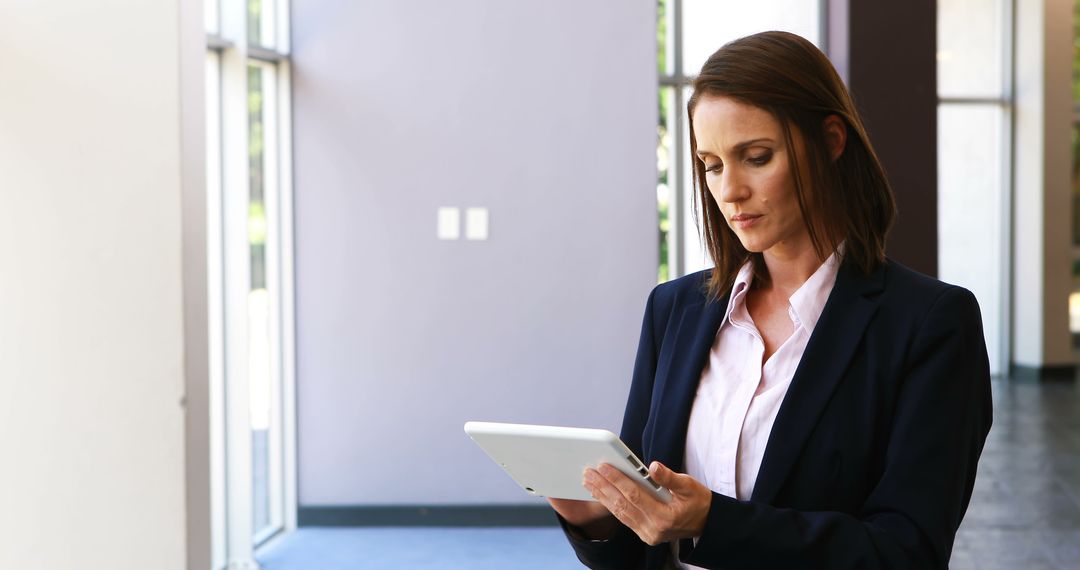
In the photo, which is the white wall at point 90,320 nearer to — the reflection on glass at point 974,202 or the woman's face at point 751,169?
the woman's face at point 751,169

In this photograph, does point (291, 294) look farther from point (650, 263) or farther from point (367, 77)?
point (650, 263)

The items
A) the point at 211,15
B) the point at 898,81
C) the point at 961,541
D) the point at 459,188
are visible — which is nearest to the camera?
the point at 898,81

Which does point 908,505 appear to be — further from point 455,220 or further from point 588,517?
point 455,220

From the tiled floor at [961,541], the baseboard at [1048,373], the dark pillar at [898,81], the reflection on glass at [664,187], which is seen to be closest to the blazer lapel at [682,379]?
the dark pillar at [898,81]

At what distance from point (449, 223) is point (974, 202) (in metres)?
6.85

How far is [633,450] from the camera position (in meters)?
1.57

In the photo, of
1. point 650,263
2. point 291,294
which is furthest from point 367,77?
point 650,263

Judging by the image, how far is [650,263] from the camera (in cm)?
555

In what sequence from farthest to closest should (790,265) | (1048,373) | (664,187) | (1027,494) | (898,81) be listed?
(1048,373) → (664,187) → (1027,494) → (898,81) → (790,265)

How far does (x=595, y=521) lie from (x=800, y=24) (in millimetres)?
3361

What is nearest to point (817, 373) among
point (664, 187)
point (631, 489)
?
point (631, 489)

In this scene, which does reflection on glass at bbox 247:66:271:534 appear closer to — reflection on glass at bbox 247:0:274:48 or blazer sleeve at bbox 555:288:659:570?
reflection on glass at bbox 247:0:274:48

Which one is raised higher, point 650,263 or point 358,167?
point 358,167

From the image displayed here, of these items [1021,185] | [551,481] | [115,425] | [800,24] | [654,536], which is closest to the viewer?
[654,536]
